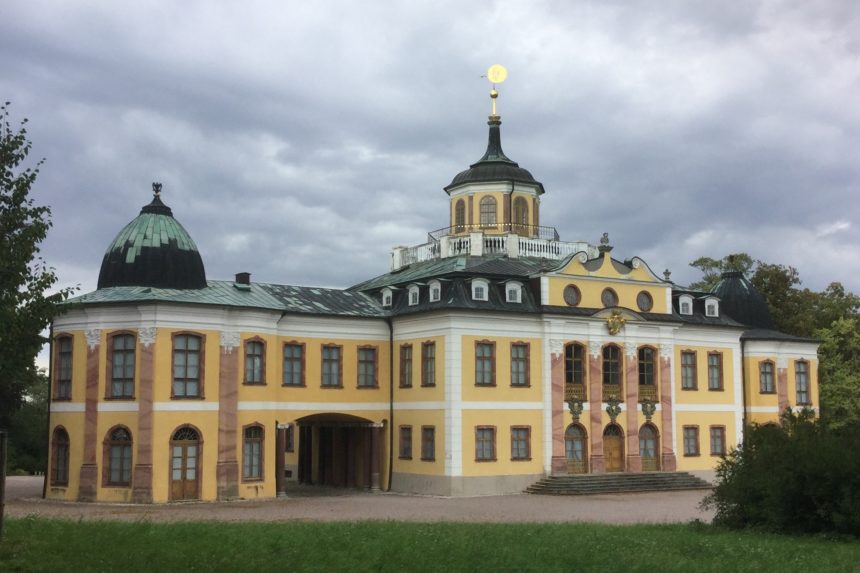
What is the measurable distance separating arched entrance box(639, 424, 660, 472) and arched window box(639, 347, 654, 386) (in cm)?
197

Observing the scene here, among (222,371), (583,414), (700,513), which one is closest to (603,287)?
(583,414)

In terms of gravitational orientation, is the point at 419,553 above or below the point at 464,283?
below

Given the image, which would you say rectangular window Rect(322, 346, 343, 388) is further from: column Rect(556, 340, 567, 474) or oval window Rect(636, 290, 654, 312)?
oval window Rect(636, 290, 654, 312)

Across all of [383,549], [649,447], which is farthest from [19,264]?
[649,447]

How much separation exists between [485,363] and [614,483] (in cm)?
745

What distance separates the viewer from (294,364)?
41.7 m

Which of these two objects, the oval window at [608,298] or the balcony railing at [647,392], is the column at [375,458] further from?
the balcony railing at [647,392]

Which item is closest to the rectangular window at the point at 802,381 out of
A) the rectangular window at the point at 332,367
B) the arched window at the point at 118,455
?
the rectangular window at the point at 332,367

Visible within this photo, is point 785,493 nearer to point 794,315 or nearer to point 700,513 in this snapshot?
point 700,513

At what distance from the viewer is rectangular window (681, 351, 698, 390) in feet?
157

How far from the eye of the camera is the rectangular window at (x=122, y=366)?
37.1 metres

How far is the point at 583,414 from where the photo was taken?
4384 cm

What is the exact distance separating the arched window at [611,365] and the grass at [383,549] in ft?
68.0

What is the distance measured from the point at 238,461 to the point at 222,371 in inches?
134
